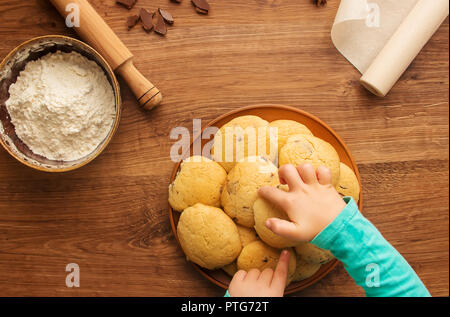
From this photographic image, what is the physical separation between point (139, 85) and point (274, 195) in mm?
318

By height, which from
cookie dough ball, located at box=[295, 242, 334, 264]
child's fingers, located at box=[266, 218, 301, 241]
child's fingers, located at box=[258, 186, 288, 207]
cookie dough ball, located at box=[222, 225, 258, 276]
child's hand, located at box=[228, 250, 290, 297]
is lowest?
child's hand, located at box=[228, 250, 290, 297]

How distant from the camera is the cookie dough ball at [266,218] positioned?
0.53 metres

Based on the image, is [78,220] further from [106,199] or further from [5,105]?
[5,105]

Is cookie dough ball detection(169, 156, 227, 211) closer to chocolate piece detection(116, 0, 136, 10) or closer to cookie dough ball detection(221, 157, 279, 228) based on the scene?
cookie dough ball detection(221, 157, 279, 228)

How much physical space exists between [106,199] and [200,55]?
0.33 m

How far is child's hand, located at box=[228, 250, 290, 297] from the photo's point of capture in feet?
1.82

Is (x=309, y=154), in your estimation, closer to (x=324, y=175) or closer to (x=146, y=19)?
(x=324, y=175)

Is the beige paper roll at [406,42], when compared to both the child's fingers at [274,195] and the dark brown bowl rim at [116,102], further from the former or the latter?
the dark brown bowl rim at [116,102]

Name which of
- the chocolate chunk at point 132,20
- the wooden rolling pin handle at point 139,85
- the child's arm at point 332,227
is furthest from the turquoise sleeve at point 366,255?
the chocolate chunk at point 132,20

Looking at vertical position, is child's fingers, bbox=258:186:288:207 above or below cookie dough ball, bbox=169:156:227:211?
above

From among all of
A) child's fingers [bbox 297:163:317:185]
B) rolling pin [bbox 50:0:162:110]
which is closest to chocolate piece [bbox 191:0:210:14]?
rolling pin [bbox 50:0:162:110]

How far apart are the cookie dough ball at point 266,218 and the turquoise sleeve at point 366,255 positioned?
0.05 meters

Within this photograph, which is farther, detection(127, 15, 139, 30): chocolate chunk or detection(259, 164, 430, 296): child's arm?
detection(127, 15, 139, 30): chocolate chunk

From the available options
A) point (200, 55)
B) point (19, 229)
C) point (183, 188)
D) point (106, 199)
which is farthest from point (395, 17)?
point (19, 229)
